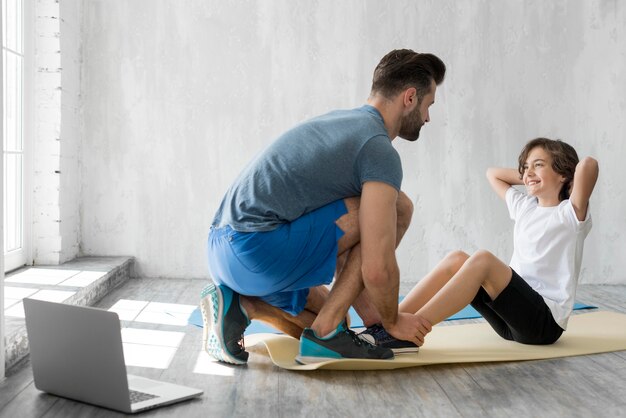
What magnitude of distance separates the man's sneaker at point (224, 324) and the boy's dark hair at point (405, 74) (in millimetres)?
850

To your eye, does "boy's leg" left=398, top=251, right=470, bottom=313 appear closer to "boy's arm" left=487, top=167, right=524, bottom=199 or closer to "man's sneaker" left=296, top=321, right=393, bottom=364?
"man's sneaker" left=296, top=321, right=393, bottom=364

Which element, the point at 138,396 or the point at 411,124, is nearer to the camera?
the point at 138,396

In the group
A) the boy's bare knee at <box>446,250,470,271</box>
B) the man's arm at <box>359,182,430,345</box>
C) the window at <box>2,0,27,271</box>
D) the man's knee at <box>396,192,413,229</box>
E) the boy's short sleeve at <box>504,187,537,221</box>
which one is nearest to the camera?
the man's arm at <box>359,182,430,345</box>

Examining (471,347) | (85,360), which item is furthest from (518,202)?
(85,360)

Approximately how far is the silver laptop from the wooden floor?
0.04 metres

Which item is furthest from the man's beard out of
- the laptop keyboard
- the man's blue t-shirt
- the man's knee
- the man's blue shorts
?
the laptop keyboard

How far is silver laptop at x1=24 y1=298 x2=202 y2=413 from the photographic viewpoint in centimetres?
204

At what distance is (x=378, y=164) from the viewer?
2.43m

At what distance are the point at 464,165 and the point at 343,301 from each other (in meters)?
2.33

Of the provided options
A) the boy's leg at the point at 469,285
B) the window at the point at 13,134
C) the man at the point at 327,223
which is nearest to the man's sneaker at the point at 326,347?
the man at the point at 327,223

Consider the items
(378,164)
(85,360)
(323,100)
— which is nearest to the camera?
(85,360)

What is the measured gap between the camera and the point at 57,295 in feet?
10.5

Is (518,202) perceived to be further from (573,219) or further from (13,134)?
(13,134)

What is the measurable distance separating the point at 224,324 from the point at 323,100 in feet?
7.57
